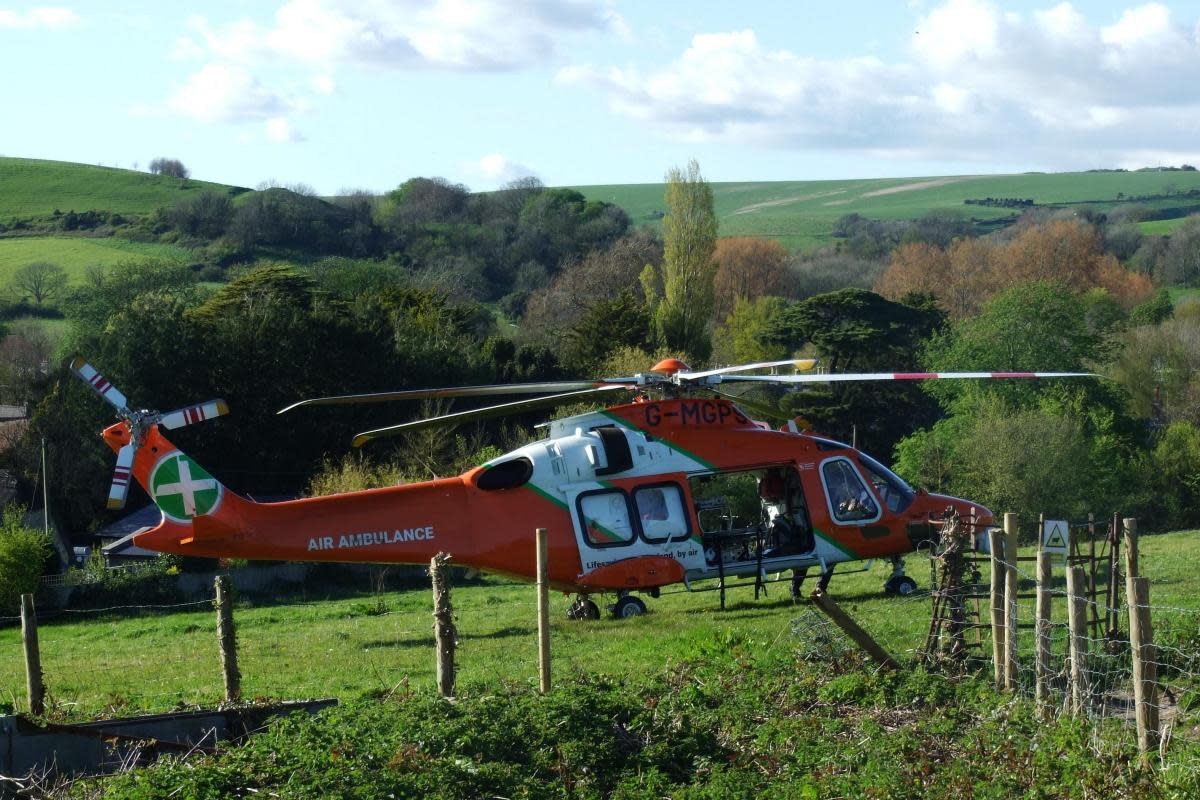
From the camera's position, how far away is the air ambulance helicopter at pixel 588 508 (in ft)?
63.0

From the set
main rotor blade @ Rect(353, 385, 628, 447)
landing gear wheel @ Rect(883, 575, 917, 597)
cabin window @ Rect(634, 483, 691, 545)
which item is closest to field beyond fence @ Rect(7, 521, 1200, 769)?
landing gear wheel @ Rect(883, 575, 917, 597)

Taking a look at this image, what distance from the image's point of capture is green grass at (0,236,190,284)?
339ft

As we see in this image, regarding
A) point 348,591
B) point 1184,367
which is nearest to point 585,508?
point 348,591

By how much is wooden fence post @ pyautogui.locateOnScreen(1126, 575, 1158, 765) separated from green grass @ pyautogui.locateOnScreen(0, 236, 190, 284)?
321ft

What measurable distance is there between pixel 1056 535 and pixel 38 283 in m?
94.5

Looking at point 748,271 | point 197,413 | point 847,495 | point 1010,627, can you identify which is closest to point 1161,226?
point 748,271

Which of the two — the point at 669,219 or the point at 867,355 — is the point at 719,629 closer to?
the point at 867,355

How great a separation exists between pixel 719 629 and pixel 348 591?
22.3 meters

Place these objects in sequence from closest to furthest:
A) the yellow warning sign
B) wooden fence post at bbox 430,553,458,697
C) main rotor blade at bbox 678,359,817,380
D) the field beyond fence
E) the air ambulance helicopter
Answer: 1. wooden fence post at bbox 430,553,458,697
2. the field beyond fence
3. the yellow warning sign
4. main rotor blade at bbox 678,359,817,380
5. the air ambulance helicopter

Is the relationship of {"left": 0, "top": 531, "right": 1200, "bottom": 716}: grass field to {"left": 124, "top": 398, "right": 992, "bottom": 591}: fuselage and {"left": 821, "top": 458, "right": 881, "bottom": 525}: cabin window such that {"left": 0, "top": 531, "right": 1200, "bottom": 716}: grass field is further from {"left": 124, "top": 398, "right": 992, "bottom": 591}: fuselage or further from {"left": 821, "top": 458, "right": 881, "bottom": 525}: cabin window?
{"left": 821, "top": 458, "right": 881, "bottom": 525}: cabin window

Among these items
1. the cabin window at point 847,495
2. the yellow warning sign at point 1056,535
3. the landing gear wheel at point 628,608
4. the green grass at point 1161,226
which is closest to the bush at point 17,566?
the landing gear wheel at point 628,608

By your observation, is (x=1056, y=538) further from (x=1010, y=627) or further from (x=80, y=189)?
(x=80, y=189)

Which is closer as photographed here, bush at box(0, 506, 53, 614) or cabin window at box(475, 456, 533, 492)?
cabin window at box(475, 456, 533, 492)

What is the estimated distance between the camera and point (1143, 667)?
384 inches
